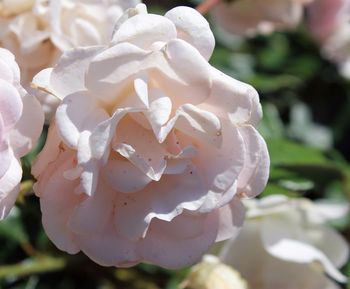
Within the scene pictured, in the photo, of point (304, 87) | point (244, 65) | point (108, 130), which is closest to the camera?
point (108, 130)

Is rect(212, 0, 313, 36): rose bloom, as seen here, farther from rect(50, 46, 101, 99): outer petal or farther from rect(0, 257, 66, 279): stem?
rect(50, 46, 101, 99): outer petal

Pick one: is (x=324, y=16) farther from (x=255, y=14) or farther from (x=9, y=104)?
(x=9, y=104)

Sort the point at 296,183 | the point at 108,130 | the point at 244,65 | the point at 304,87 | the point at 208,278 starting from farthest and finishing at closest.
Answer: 1. the point at 304,87
2. the point at 244,65
3. the point at 296,183
4. the point at 208,278
5. the point at 108,130

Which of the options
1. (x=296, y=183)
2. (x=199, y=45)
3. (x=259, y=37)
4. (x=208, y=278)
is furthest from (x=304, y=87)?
(x=199, y=45)

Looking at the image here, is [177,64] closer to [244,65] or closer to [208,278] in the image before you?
[208,278]

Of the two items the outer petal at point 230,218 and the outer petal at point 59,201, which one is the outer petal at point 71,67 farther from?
the outer petal at point 230,218

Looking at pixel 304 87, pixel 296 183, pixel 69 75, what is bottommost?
pixel 304 87

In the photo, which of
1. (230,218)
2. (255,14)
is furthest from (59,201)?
(255,14)

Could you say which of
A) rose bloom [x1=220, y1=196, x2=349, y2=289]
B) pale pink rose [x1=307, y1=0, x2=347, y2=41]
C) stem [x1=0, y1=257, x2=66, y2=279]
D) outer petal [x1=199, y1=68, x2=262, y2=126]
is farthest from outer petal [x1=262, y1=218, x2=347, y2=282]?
pale pink rose [x1=307, y1=0, x2=347, y2=41]
